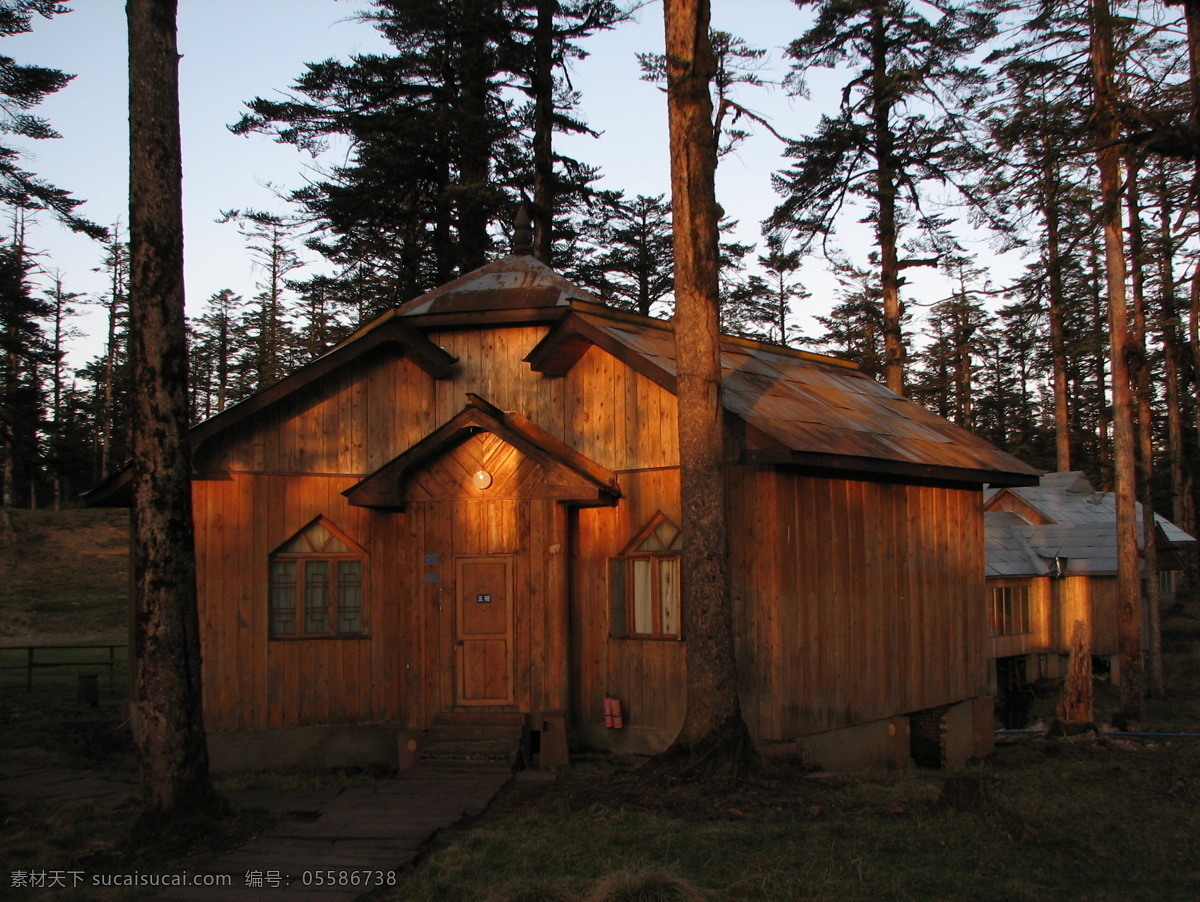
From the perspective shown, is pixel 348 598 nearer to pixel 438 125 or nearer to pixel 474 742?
pixel 474 742

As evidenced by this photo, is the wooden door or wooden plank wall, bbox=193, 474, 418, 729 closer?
the wooden door

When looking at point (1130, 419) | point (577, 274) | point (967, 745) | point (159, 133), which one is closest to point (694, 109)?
point (159, 133)

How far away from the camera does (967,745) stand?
15.8m

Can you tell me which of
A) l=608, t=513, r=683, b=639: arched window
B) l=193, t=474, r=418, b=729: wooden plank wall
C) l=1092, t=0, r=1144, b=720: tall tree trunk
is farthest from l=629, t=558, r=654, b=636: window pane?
l=1092, t=0, r=1144, b=720: tall tree trunk

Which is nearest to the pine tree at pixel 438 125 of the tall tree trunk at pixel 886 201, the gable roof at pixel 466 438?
the tall tree trunk at pixel 886 201

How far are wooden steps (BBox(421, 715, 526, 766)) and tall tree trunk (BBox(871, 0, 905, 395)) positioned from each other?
1557cm

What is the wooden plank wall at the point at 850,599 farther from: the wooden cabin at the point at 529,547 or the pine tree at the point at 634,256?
the pine tree at the point at 634,256

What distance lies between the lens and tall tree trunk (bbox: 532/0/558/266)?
2614cm

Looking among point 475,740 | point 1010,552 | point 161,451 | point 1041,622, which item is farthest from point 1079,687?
point 161,451

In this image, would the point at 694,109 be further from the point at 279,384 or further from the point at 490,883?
the point at 490,883

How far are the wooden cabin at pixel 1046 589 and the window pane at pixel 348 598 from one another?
18.9 metres

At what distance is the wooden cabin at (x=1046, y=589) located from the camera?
28328mm

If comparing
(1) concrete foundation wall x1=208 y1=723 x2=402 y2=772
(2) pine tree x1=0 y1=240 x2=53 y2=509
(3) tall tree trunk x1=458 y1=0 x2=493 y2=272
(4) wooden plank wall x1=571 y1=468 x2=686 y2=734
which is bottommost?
(1) concrete foundation wall x1=208 y1=723 x2=402 y2=772

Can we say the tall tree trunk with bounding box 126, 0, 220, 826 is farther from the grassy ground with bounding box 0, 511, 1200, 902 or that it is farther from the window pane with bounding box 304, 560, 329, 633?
the window pane with bounding box 304, 560, 329, 633
